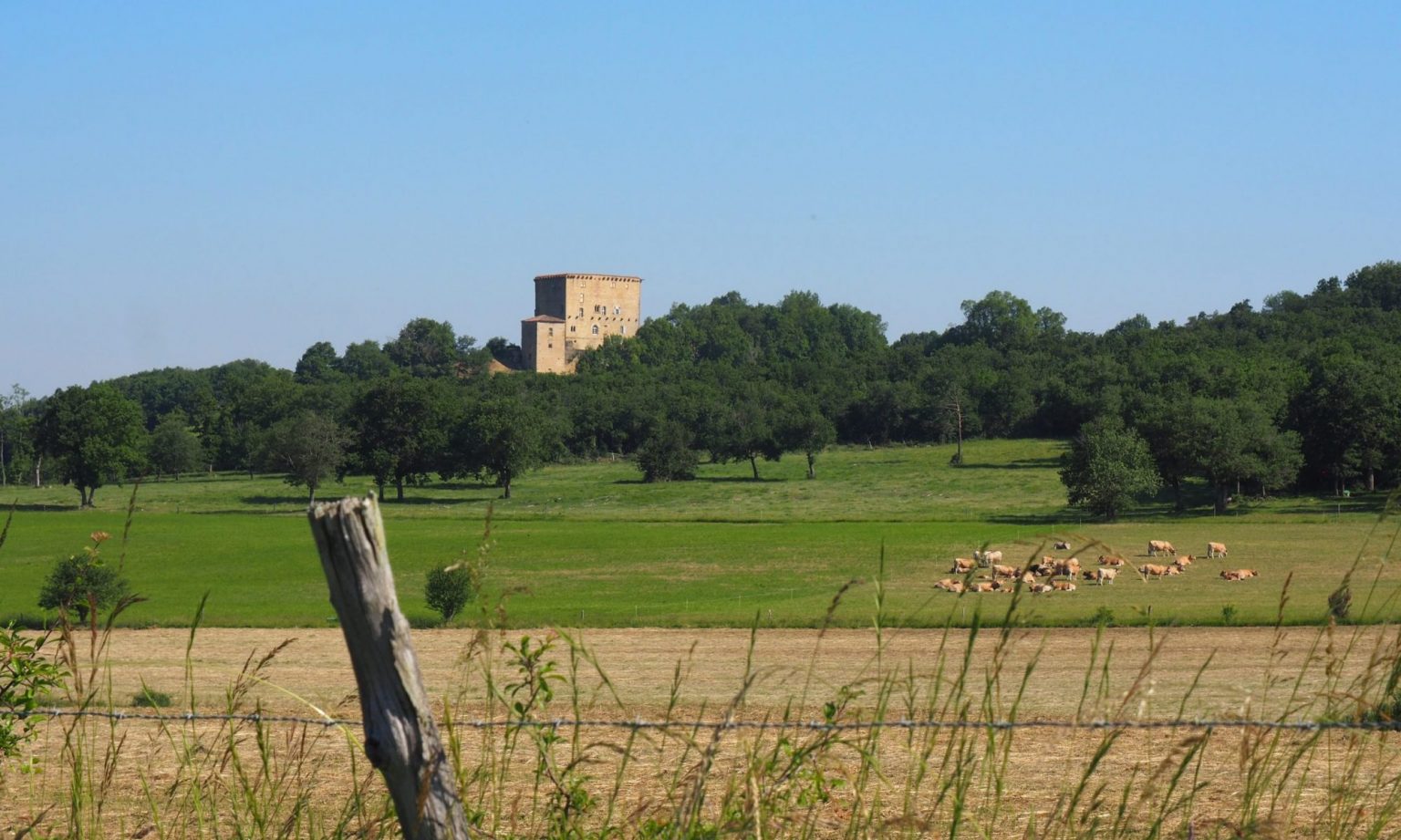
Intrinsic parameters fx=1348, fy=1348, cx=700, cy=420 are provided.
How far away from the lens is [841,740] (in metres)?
4.11

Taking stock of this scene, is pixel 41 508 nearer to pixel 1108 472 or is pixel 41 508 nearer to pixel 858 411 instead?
pixel 1108 472

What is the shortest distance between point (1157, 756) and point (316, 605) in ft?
106

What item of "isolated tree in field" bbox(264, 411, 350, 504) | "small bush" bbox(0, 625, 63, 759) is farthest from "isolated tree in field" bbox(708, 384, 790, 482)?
"small bush" bbox(0, 625, 63, 759)

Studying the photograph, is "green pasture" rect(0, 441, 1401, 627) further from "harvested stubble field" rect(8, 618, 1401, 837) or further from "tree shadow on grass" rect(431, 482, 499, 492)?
"harvested stubble field" rect(8, 618, 1401, 837)

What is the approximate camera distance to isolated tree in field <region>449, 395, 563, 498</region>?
290 ft

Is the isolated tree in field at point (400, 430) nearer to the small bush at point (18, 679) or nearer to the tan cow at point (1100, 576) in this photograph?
the tan cow at point (1100, 576)

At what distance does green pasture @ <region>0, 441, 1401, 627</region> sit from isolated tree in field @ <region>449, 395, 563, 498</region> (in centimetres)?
219

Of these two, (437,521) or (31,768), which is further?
(437,521)

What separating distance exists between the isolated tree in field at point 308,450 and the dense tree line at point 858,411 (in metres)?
0.14

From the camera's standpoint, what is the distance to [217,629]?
31.8 metres

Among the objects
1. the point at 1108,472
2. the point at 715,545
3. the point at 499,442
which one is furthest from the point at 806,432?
the point at 715,545

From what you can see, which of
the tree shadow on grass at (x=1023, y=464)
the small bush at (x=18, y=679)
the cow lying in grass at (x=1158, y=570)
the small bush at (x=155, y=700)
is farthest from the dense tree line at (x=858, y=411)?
the small bush at (x=18, y=679)

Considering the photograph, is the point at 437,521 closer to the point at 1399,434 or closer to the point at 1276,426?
the point at 1276,426

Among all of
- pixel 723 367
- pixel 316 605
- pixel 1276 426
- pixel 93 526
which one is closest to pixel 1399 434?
pixel 1276 426
